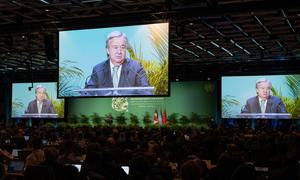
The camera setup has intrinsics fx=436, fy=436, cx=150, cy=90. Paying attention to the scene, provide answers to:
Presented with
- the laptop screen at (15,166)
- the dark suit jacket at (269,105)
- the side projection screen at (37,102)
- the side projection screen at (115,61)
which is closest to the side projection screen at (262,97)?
the dark suit jacket at (269,105)

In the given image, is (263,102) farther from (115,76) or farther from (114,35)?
(115,76)

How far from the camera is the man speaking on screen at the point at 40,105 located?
25.0 m

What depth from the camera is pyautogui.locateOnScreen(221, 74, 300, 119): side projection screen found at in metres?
23.5

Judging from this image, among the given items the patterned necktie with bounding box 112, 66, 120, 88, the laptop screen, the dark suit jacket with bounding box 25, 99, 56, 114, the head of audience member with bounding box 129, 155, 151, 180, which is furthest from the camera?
the dark suit jacket with bounding box 25, 99, 56, 114

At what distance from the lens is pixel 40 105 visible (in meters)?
25.8

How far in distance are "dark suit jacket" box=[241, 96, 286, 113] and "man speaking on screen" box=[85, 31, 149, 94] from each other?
13.8m

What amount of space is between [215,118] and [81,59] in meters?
19.4

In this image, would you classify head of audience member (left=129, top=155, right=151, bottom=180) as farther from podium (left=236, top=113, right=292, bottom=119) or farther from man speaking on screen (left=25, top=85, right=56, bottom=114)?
man speaking on screen (left=25, top=85, right=56, bottom=114)

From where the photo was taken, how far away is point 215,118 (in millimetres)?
30359

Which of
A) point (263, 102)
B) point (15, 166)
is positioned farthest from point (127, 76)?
point (263, 102)

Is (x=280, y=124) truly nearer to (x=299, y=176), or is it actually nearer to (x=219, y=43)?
(x=219, y=43)

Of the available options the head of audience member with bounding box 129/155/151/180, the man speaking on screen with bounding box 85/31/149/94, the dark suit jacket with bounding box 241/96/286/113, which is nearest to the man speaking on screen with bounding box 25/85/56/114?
the dark suit jacket with bounding box 241/96/286/113

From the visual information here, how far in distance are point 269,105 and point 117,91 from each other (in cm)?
1402

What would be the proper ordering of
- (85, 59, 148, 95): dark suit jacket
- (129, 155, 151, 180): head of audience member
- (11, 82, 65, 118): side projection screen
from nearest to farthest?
(129, 155, 151, 180): head of audience member → (85, 59, 148, 95): dark suit jacket → (11, 82, 65, 118): side projection screen
